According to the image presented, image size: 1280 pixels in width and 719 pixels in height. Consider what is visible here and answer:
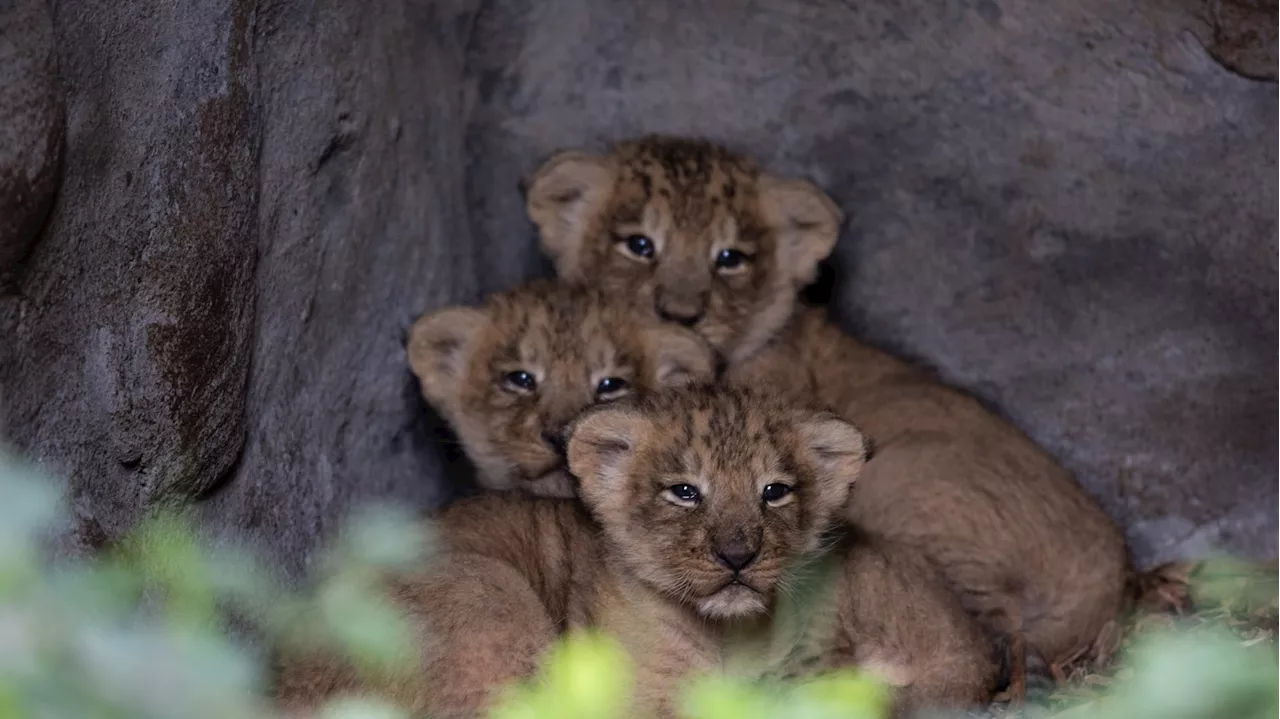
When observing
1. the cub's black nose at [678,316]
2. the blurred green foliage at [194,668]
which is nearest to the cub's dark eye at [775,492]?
the cub's black nose at [678,316]

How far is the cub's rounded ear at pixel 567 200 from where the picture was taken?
5383 mm

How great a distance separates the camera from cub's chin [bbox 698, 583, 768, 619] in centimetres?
362

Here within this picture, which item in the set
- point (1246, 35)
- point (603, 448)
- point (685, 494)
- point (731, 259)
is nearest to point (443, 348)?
point (731, 259)

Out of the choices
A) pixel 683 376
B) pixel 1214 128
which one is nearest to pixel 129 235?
pixel 683 376

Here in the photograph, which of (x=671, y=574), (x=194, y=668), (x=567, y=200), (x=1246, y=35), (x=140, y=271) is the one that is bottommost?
(x=567, y=200)

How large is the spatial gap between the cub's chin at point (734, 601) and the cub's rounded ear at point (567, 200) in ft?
7.01

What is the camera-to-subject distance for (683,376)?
4.97m

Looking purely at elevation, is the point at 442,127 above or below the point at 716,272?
above

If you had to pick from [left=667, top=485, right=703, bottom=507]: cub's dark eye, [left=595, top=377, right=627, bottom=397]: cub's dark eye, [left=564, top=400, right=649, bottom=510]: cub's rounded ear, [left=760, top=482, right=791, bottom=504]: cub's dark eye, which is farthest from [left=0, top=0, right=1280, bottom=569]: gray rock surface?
[left=760, top=482, right=791, bottom=504]: cub's dark eye

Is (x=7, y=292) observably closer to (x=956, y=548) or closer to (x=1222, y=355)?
(x=956, y=548)

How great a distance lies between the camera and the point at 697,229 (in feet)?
17.4

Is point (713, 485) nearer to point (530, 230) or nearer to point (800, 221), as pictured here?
point (800, 221)

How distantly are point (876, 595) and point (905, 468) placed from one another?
0.81 metres

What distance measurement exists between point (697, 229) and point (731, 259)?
19cm
